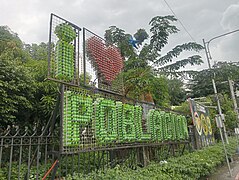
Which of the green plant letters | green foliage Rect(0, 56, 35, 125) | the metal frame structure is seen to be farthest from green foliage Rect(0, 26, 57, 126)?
the green plant letters

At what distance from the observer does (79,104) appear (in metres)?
3.42

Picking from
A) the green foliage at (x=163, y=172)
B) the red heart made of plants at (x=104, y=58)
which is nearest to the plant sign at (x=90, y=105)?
the red heart made of plants at (x=104, y=58)

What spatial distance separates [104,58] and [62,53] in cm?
159

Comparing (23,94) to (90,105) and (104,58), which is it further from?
(90,105)

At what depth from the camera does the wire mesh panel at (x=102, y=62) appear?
4.44 metres

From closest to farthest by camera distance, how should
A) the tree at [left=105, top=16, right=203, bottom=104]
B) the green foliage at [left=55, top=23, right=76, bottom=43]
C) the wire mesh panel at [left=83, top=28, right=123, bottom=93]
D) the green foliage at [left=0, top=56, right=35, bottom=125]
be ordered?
the green foliage at [left=55, top=23, right=76, bottom=43]
the wire mesh panel at [left=83, top=28, right=123, bottom=93]
the green foliage at [left=0, top=56, right=35, bottom=125]
the tree at [left=105, top=16, right=203, bottom=104]

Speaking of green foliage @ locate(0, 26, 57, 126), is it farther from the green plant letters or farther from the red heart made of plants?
the green plant letters

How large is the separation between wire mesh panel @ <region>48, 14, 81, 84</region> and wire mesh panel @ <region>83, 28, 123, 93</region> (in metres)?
0.50

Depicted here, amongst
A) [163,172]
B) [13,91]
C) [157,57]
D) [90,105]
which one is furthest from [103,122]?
[157,57]

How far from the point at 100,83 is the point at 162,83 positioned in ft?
11.3

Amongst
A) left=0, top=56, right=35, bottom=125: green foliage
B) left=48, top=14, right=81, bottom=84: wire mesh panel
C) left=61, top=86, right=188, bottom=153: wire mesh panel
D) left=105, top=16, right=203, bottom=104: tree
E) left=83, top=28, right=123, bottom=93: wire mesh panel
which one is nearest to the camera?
left=61, top=86, right=188, bottom=153: wire mesh panel

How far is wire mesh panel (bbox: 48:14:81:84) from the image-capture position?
11.1ft

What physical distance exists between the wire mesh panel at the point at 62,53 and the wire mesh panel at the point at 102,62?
1.63 ft

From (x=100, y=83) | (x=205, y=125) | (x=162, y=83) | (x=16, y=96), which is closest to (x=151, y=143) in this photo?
(x=100, y=83)
